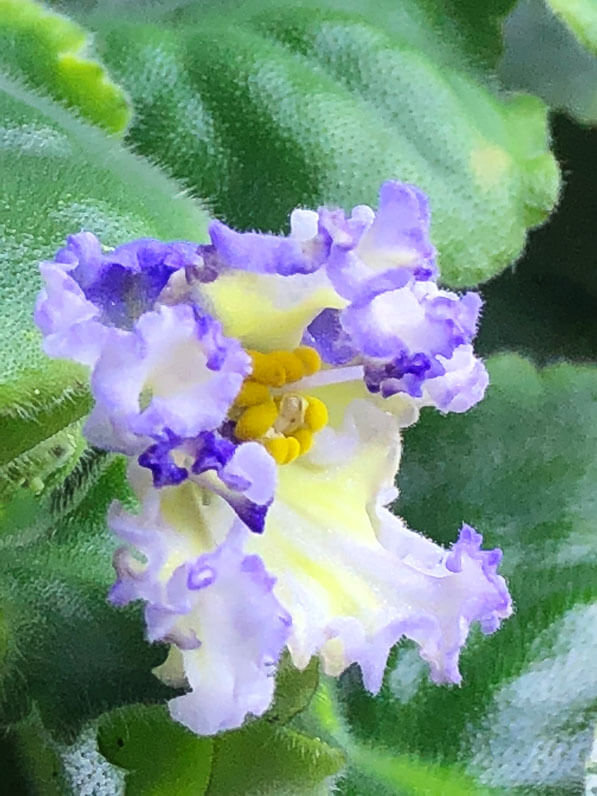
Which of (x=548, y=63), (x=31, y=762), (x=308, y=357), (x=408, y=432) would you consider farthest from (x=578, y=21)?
(x=31, y=762)

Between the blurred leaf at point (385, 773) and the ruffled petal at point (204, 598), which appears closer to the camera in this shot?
the ruffled petal at point (204, 598)

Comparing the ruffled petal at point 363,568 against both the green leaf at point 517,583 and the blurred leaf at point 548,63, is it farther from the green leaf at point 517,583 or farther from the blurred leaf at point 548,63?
the blurred leaf at point 548,63

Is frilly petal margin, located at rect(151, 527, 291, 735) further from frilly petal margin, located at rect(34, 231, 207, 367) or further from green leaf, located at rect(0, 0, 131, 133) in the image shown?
green leaf, located at rect(0, 0, 131, 133)

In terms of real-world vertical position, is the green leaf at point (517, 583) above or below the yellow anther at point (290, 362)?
below

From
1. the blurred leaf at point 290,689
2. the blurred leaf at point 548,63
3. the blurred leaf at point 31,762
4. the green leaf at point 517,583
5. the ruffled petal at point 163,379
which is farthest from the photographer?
the blurred leaf at point 548,63

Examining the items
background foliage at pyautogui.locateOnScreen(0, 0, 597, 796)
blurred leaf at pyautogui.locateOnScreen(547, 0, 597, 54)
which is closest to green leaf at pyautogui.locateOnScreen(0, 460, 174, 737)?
background foliage at pyautogui.locateOnScreen(0, 0, 597, 796)

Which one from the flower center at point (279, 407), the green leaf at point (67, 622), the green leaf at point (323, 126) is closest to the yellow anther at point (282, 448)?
the flower center at point (279, 407)

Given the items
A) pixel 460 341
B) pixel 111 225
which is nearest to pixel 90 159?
pixel 111 225

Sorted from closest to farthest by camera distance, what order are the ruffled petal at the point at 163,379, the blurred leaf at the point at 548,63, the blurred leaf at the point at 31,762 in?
the ruffled petal at the point at 163,379 < the blurred leaf at the point at 31,762 < the blurred leaf at the point at 548,63
